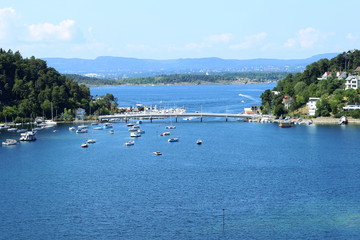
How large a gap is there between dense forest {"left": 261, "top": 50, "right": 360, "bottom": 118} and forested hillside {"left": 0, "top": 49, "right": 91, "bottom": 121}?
995 inches

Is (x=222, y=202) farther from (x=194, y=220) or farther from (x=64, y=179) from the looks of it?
(x=64, y=179)

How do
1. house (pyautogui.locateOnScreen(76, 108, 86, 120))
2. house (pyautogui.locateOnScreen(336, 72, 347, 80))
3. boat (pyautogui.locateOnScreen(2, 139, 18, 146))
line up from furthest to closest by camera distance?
1. house (pyautogui.locateOnScreen(336, 72, 347, 80))
2. house (pyautogui.locateOnScreen(76, 108, 86, 120))
3. boat (pyautogui.locateOnScreen(2, 139, 18, 146))

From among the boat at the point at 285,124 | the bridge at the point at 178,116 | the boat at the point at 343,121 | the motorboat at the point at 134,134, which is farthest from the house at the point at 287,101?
the motorboat at the point at 134,134

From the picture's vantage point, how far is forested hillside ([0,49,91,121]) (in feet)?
240

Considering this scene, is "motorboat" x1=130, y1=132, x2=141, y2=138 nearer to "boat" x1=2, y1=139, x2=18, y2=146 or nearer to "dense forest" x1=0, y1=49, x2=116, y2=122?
"boat" x1=2, y1=139, x2=18, y2=146

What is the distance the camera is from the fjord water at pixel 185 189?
2577 centimetres

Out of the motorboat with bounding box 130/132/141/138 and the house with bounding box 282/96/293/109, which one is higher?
the house with bounding box 282/96/293/109

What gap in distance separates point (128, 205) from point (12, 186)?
8778 millimetres

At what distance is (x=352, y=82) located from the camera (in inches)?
2864

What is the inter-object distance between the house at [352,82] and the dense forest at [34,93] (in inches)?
1241

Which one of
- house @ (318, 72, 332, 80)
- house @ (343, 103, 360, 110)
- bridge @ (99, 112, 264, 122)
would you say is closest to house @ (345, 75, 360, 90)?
house @ (343, 103, 360, 110)

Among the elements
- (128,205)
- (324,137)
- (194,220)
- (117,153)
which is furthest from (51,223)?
(324,137)

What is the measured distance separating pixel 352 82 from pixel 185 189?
4584 cm

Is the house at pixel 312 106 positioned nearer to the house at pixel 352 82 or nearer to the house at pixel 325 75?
the house at pixel 352 82
